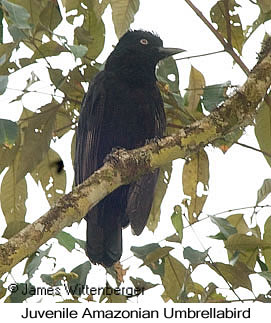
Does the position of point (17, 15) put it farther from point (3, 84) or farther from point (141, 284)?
point (141, 284)

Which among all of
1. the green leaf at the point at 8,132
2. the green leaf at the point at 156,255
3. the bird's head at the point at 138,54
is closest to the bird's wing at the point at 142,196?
the bird's head at the point at 138,54

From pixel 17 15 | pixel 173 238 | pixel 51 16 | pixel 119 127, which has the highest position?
pixel 51 16

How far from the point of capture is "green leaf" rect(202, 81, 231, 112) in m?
4.35

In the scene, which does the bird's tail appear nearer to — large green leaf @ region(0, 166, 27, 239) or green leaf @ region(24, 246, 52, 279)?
large green leaf @ region(0, 166, 27, 239)

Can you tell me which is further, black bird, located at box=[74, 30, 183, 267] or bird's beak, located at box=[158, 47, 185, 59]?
bird's beak, located at box=[158, 47, 185, 59]

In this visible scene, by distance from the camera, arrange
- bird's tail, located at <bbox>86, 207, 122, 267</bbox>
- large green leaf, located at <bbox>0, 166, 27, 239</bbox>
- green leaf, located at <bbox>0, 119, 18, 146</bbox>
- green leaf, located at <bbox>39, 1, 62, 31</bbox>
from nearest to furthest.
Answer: green leaf, located at <bbox>0, 119, 18, 146</bbox>
green leaf, located at <bbox>39, 1, 62, 31</bbox>
large green leaf, located at <bbox>0, 166, 27, 239</bbox>
bird's tail, located at <bbox>86, 207, 122, 267</bbox>

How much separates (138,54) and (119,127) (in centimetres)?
57

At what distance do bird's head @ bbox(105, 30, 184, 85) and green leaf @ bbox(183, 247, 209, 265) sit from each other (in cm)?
185

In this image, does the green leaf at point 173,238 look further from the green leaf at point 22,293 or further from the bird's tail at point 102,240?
the bird's tail at point 102,240

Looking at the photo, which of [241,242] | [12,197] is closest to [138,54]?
[12,197]

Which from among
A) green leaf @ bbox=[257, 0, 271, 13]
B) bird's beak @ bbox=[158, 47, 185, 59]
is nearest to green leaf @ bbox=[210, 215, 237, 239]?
green leaf @ bbox=[257, 0, 271, 13]

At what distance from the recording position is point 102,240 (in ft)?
16.7

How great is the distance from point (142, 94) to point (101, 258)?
111 cm

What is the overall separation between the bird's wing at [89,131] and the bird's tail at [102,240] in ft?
0.88
